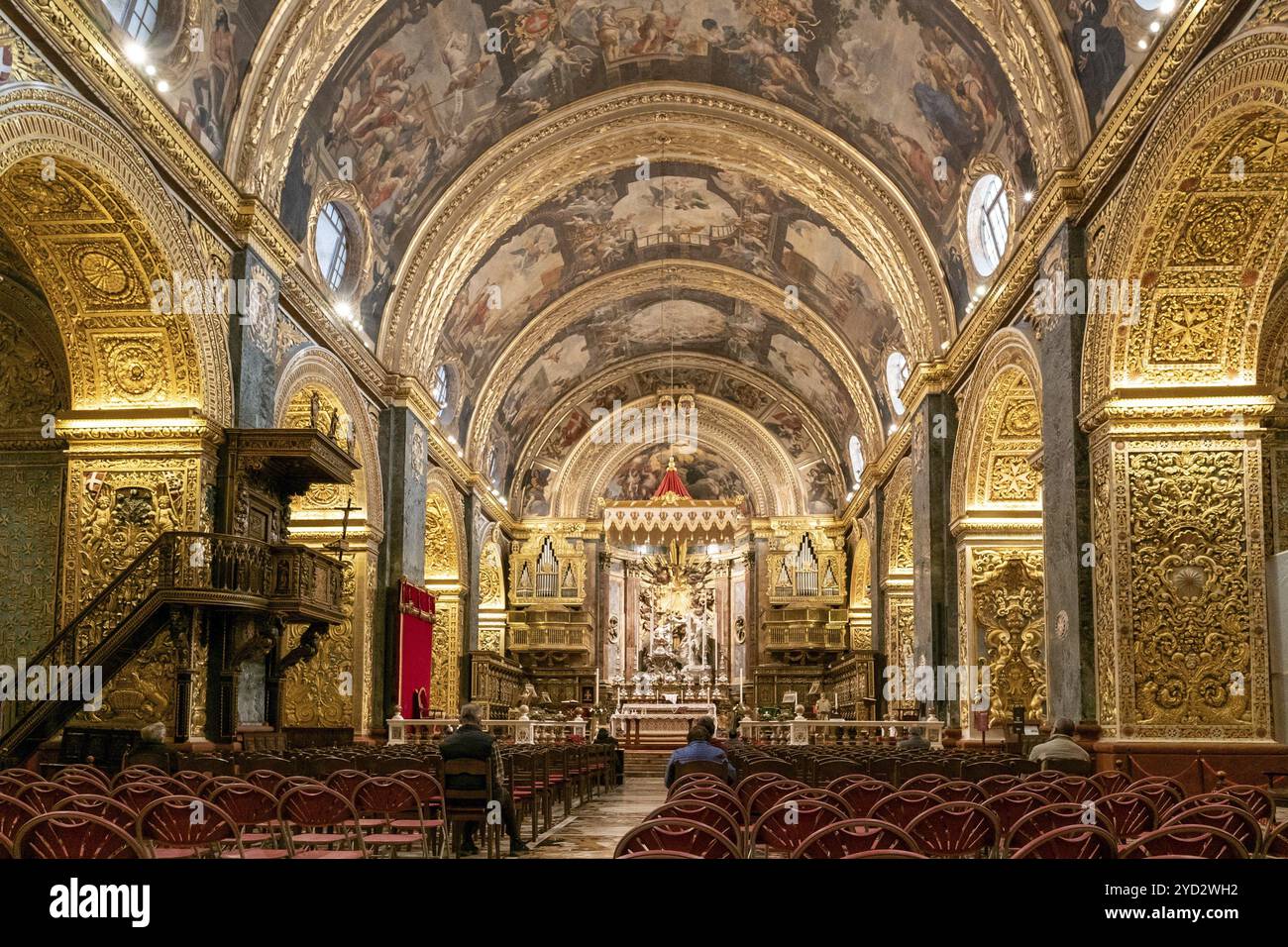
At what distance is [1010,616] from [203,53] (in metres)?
14.5

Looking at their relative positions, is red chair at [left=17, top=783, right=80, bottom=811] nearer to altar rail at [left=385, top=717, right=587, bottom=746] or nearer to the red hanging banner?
altar rail at [left=385, top=717, right=587, bottom=746]

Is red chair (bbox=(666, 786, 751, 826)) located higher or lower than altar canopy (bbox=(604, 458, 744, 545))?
lower

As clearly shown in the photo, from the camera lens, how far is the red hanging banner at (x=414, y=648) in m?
22.5

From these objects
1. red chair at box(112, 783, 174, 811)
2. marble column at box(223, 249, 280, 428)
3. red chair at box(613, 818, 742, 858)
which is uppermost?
marble column at box(223, 249, 280, 428)

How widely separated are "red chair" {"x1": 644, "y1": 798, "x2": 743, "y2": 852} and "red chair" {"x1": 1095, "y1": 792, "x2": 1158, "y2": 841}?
215 centimetres

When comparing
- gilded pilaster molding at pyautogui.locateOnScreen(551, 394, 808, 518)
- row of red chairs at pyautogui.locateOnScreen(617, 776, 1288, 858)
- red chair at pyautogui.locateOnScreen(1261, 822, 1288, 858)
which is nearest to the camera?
row of red chairs at pyautogui.locateOnScreen(617, 776, 1288, 858)

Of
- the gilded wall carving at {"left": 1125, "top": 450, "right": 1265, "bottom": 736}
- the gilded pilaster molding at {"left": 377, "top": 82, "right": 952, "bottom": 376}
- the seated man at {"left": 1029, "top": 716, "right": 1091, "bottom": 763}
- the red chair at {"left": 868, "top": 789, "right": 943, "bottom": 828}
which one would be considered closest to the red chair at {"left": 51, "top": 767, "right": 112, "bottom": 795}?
the red chair at {"left": 868, "top": 789, "right": 943, "bottom": 828}

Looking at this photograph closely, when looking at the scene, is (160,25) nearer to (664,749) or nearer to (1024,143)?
(1024,143)

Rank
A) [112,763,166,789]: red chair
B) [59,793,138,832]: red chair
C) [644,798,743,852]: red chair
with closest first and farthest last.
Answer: [644,798,743,852]: red chair < [59,793,138,832]: red chair < [112,763,166,789]: red chair

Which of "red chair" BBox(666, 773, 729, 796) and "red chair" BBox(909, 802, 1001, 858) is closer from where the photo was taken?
"red chair" BBox(909, 802, 1001, 858)

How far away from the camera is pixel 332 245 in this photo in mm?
20203

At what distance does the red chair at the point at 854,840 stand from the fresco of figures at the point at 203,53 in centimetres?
1150

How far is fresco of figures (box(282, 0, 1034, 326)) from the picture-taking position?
18.0 m

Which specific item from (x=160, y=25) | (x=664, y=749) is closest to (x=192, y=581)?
(x=160, y=25)
